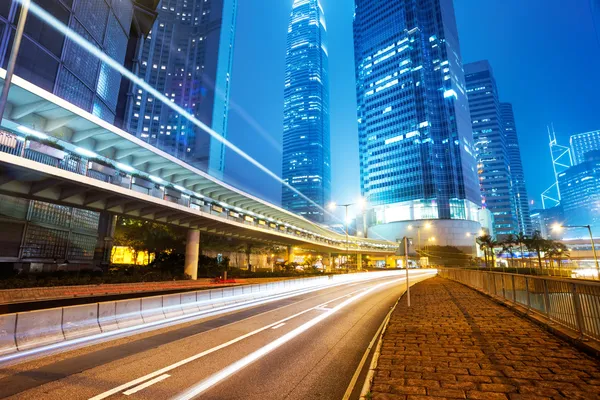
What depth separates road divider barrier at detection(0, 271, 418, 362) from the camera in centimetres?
686

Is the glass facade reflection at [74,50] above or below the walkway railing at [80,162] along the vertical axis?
above

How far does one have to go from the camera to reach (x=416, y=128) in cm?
12456

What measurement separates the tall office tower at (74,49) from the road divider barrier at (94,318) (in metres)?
30.4

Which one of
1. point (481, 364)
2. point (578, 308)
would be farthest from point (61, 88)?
point (578, 308)

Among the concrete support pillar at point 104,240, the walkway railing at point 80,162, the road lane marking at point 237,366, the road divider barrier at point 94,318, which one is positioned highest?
the walkway railing at point 80,162

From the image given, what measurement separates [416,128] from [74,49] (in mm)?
119053

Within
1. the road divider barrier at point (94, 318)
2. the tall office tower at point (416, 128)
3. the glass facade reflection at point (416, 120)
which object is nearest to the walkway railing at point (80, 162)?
the road divider barrier at point (94, 318)

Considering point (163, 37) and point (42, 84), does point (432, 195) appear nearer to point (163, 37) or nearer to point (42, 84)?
point (42, 84)

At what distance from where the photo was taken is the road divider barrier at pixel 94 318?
686 centimetres

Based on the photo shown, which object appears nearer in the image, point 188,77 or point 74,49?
point 74,49

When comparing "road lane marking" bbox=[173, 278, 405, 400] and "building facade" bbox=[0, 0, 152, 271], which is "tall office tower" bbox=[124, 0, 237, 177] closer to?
"building facade" bbox=[0, 0, 152, 271]

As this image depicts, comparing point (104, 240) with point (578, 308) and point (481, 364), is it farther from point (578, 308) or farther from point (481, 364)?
point (578, 308)

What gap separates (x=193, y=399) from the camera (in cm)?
451

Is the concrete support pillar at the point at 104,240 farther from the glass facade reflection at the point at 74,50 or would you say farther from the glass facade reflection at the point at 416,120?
the glass facade reflection at the point at 416,120
